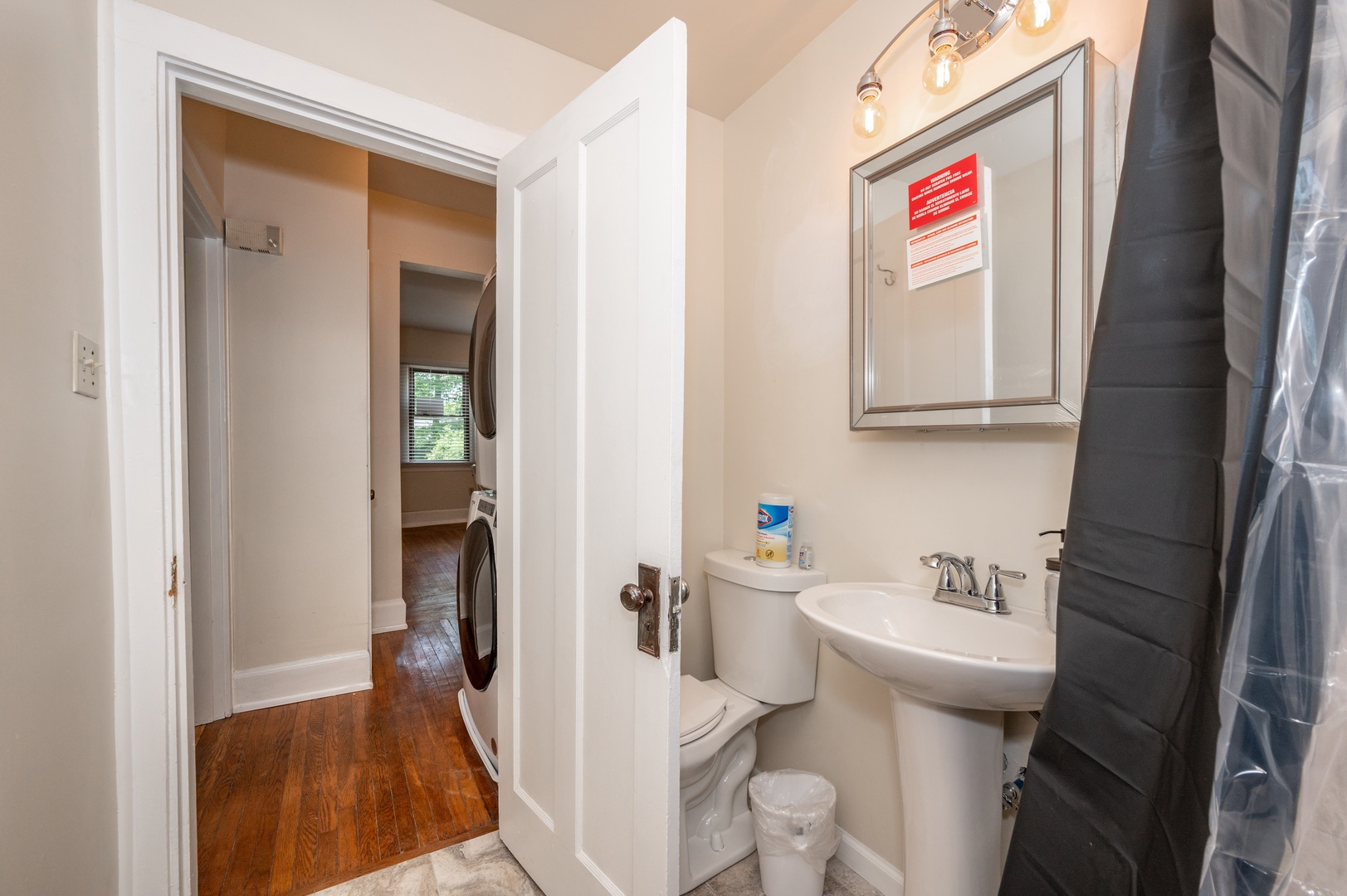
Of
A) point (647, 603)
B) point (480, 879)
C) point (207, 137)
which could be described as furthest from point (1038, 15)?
point (207, 137)

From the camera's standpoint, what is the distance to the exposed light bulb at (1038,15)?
1.01 meters

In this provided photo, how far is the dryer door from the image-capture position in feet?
6.21

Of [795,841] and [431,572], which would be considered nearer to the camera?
[795,841]

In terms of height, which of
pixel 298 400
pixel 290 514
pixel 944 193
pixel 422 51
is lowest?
pixel 290 514

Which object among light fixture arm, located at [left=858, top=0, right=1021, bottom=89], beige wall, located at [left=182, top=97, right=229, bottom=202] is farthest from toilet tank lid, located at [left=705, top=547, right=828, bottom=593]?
beige wall, located at [left=182, top=97, right=229, bottom=202]

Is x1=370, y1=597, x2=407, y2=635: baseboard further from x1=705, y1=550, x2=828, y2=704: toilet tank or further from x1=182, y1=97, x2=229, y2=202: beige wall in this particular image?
x1=705, y1=550, x2=828, y2=704: toilet tank

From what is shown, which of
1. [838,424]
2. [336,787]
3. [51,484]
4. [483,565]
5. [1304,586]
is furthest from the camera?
[483,565]

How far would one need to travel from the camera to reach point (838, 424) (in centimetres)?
157

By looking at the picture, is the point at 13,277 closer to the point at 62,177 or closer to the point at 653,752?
the point at 62,177

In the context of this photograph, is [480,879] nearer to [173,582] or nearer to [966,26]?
[173,582]

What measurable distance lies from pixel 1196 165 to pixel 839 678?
135cm

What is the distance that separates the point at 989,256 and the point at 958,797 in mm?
1108

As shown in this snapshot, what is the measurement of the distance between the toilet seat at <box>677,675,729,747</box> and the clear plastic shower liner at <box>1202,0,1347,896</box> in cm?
106

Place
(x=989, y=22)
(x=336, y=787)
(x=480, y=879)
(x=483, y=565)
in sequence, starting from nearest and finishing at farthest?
(x=989, y=22)
(x=480, y=879)
(x=336, y=787)
(x=483, y=565)
